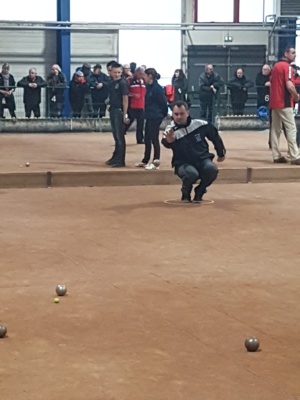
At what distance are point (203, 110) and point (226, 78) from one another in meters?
4.40

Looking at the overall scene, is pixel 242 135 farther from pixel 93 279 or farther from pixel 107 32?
pixel 93 279

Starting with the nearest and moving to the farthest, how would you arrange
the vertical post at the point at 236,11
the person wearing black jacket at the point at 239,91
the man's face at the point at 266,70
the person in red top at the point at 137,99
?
the person in red top at the point at 137,99 → the man's face at the point at 266,70 → the person wearing black jacket at the point at 239,91 → the vertical post at the point at 236,11

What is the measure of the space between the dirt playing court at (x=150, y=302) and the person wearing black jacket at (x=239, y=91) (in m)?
15.0

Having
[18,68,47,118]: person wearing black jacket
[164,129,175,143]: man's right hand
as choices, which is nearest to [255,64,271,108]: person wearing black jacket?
[18,68,47,118]: person wearing black jacket

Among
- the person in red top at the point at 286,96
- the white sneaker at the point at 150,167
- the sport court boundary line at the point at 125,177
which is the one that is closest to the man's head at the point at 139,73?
the person in red top at the point at 286,96

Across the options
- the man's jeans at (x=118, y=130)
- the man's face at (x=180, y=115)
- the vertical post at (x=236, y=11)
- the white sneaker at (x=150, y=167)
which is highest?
the vertical post at (x=236, y=11)

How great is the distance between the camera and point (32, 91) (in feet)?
80.3

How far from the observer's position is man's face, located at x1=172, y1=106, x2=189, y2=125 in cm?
1099

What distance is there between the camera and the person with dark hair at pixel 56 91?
978 inches

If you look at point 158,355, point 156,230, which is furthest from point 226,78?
point 158,355

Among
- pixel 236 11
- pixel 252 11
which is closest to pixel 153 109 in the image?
pixel 236 11

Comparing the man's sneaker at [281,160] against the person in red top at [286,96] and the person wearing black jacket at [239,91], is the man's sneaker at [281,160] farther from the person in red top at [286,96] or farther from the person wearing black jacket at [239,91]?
the person wearing black jacket at [239,91]

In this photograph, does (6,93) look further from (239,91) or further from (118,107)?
(118,107)

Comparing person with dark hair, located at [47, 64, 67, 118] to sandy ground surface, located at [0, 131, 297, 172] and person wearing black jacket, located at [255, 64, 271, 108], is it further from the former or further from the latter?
person wearing black jacket, located at [255, 64, 271, 108]
